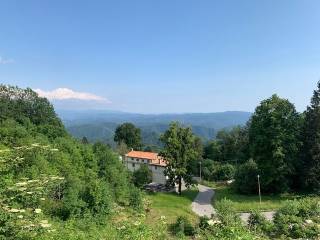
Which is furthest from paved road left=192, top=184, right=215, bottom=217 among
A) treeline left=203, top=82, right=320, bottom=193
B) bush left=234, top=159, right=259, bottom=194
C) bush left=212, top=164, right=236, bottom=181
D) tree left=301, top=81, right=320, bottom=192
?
tree left=301, top=81, right=320, bottom=192

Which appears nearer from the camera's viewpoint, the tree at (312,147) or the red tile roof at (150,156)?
the tree at (312,147)

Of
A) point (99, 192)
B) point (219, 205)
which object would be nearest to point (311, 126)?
point (219, 205)

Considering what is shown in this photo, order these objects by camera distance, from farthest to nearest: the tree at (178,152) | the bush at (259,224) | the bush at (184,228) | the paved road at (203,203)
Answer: the tree at (178,152) < the paved road at (203,203) < the bush at (184,228) < the bush at (259,224)

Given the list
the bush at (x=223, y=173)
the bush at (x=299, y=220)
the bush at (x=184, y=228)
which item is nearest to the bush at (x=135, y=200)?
the bush at (x=184, y=228)

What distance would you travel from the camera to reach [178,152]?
48594 mm

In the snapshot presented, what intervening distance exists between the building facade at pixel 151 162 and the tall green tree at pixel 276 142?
19.2 metres

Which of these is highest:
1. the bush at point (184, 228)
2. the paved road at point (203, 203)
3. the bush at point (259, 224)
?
the bush at point (259, 224)

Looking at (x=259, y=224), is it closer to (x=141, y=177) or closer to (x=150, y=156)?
(x=141, y=177)

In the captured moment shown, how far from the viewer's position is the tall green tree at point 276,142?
42969 mm

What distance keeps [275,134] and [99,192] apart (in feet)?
75.3

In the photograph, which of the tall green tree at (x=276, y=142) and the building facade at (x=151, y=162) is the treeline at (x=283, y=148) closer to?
the tall green tree at (x=276, y=142)

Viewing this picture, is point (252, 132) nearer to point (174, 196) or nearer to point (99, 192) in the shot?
point (174, 196)

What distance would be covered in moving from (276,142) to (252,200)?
6.96m

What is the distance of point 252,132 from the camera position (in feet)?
152
